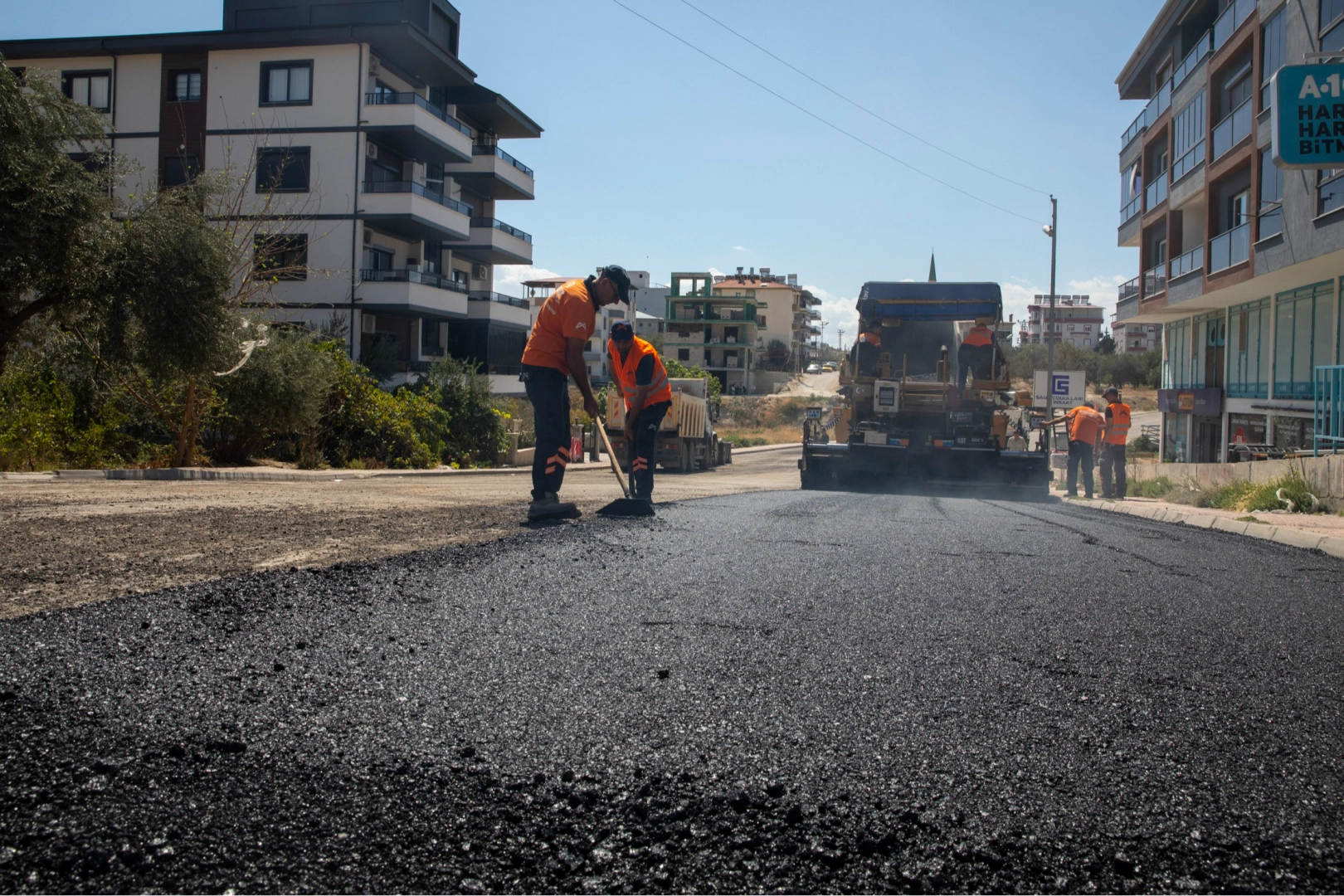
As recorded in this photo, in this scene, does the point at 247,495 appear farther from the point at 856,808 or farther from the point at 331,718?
the point at 856,808

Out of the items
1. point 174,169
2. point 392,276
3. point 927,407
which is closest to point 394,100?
point 392,276

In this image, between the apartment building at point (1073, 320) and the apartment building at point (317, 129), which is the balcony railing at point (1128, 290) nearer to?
the apartment building at point (317, 129)

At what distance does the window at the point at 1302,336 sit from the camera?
18688mm

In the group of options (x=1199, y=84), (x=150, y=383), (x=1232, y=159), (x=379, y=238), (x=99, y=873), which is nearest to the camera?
(x=99, y=873)

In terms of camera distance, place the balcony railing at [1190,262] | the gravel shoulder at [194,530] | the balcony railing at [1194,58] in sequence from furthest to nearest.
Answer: the balcony railing at [1194,58] → the balcony railing at [1190,262] → the gravel shoulder at [194,530]

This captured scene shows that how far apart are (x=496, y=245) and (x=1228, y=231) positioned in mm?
25334

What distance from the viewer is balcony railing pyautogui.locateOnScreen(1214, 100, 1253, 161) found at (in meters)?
20.9

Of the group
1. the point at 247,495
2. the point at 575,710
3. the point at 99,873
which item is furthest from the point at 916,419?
the point at 99,873

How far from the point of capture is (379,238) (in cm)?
3184

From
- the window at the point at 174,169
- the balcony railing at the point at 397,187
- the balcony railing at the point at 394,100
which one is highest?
the balcony railing at the point at 394,100

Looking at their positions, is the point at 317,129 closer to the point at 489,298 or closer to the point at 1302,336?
the point at 489,298

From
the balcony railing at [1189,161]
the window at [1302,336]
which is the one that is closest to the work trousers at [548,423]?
the window at [1302,336]

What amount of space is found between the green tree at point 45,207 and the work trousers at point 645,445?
6793mm

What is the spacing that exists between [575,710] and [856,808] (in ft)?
2.90
